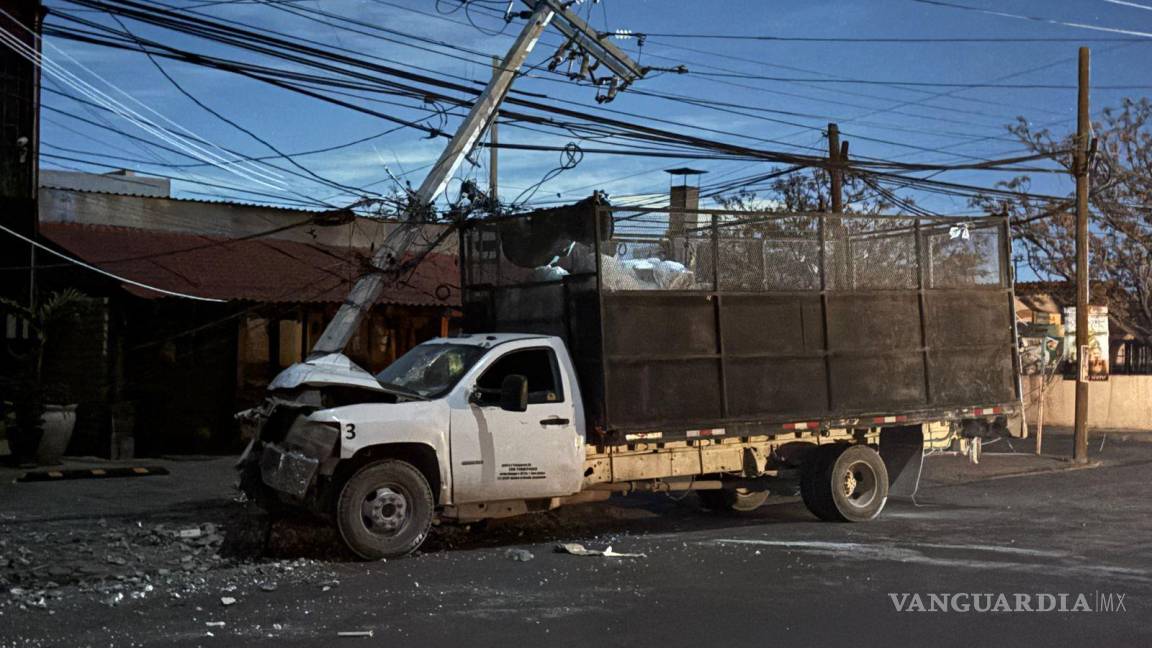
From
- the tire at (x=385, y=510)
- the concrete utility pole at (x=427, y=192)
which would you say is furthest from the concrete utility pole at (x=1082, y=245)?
the tire at (x=385, y=510)

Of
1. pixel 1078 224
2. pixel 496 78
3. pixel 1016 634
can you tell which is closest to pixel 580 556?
pixel 1016 634

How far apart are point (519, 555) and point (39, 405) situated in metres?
10.8

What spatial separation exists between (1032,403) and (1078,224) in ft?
32.2

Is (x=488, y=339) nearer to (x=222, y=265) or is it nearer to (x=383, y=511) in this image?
(x=383, y=511)

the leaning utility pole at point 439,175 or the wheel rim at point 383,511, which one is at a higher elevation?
the leaning utility pole at point 439,175

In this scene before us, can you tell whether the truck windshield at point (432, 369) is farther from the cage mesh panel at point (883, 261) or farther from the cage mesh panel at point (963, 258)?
the cage mesh panel at point (963, 258)

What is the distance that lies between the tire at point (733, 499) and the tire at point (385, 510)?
4.41 m

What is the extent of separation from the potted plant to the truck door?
9.89 m

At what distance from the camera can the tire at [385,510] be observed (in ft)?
31.9

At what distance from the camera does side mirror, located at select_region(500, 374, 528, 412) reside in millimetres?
10414

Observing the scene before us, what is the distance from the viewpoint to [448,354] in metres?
11.3

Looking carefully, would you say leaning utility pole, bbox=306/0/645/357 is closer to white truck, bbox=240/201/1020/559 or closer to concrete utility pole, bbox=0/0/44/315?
white truck, bbox=240/201/1020/559

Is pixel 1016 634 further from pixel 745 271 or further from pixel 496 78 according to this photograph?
pixel 496 78

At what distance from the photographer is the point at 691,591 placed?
8.54 metres
